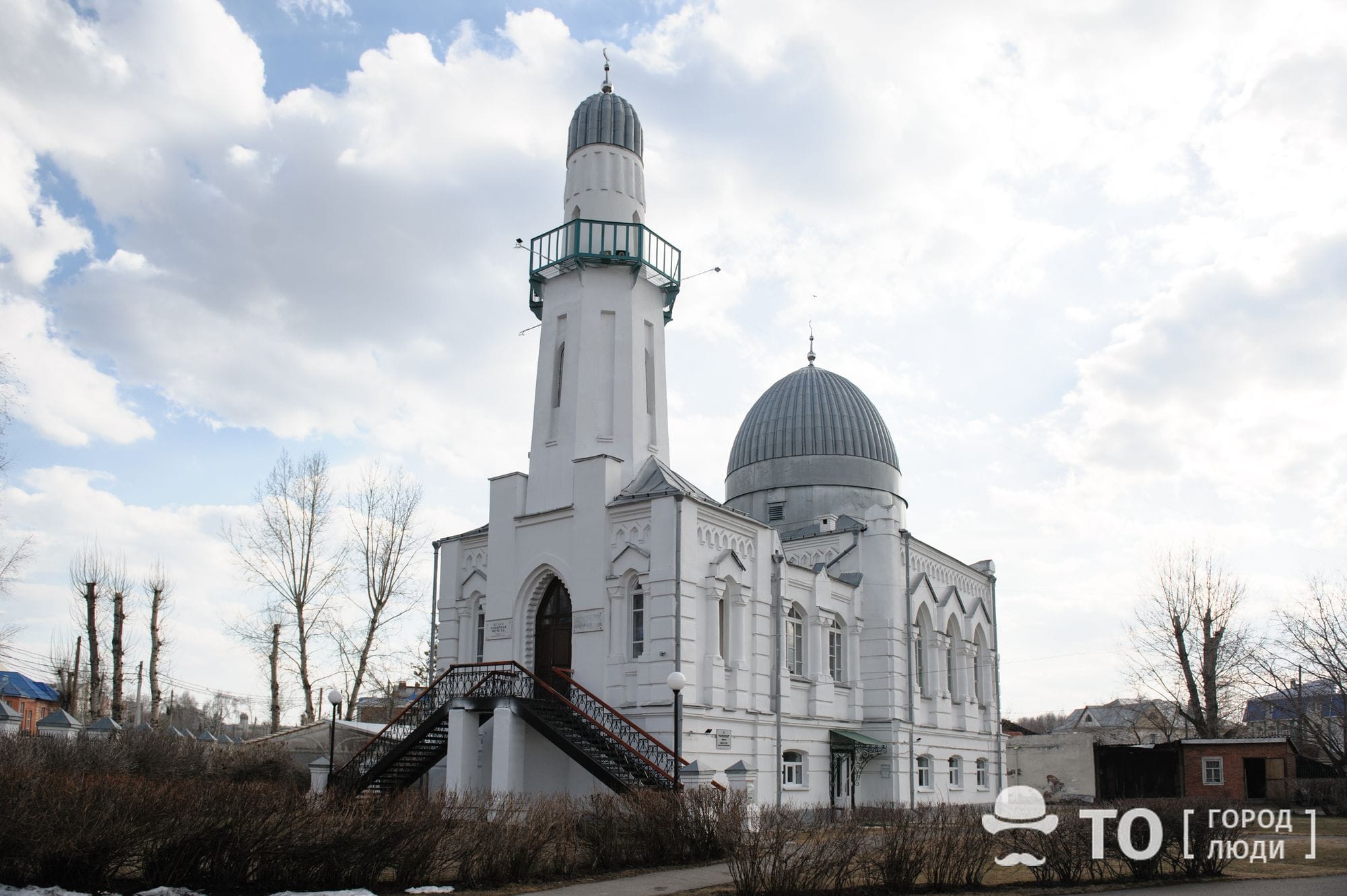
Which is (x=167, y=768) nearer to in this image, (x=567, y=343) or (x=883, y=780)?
(x=567, y=343)

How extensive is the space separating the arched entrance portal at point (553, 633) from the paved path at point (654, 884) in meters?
11.2

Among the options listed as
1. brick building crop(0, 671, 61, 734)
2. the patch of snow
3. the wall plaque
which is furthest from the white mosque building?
brick building crop(0, 671, 61, 734)

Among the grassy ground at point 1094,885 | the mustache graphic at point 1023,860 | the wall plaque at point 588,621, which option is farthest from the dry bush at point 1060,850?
the wall plaque at point 588,621

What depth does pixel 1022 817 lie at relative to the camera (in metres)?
15.3

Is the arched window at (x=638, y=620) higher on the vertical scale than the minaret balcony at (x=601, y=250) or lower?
lower

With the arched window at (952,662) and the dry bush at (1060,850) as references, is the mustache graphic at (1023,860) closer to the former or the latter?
the dry bush at (1060,850)

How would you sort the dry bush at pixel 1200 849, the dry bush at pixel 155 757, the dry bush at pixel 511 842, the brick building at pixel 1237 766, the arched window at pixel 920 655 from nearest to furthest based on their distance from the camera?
the dry bush at pixel 511 842 → the dry bush at pixel 1200 849 → the dry bush at pixel 155 757 → the arched window at pixel 920 655 → the brick building at pixel 1237 766

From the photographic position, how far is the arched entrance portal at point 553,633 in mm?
27297

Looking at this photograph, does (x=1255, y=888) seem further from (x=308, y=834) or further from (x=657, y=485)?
(x=657, y=485)

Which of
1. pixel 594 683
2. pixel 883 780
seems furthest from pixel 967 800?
pixel 594 683

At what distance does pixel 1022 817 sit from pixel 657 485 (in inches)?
544

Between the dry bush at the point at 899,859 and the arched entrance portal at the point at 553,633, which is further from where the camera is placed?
the arched entrance portal at the point at 553,633

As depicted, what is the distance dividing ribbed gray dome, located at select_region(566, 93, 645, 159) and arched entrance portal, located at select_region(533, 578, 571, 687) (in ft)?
40.4

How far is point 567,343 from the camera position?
97.3ft
